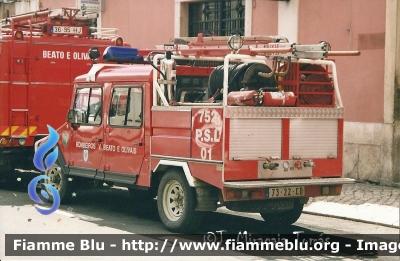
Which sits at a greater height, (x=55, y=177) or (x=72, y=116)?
(x=72, y=116)

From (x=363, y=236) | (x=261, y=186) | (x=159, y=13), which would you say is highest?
(x=159, y=13)

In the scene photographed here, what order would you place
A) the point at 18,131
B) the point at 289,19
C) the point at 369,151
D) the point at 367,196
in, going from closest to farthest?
the point at 367,196 → the point at 18,131 → the point at 369,151 → the point at 289,19

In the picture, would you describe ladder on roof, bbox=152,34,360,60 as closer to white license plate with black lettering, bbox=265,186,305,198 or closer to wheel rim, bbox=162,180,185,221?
white license plate with black lettering, bbox=265,186,305,198

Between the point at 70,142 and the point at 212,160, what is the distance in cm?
367

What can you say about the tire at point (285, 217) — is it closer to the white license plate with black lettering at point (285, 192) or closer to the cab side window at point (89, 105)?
the white license plate with black lettering at point (285, 192)

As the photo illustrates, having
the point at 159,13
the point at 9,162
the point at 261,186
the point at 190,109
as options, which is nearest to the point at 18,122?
the point at 9,162

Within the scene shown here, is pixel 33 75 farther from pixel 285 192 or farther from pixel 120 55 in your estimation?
pixel 285 192

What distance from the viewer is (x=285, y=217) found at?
10922 mm

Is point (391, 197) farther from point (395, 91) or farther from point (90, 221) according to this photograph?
point (90, 221)

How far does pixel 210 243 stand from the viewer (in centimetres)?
941

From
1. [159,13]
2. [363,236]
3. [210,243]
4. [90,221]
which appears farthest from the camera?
[159,13]

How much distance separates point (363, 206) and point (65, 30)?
6.69 metres

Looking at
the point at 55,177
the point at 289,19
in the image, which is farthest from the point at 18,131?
the point at 289,19

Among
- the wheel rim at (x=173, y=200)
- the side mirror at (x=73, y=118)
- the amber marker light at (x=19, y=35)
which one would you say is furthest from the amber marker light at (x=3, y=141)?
the wheel rim at (x=173, y=200)
